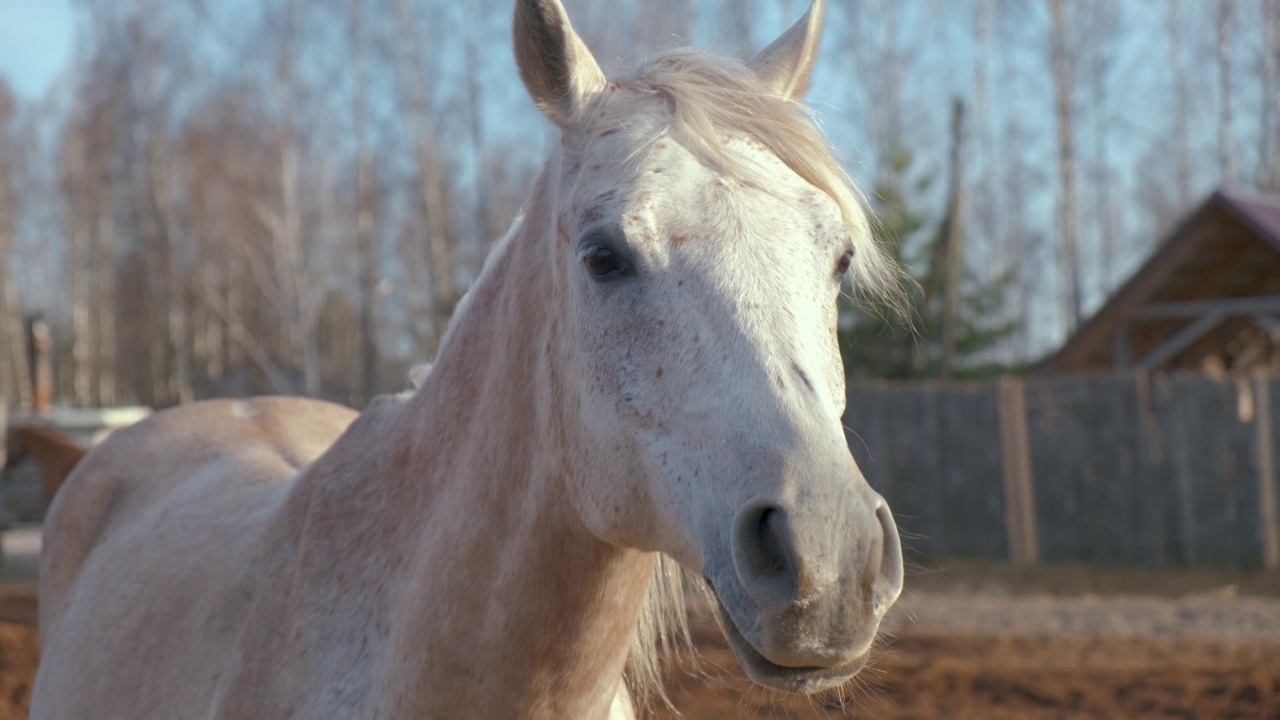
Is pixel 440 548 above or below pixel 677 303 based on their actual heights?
below

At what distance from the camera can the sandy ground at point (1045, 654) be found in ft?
16.6

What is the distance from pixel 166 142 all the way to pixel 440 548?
23.5 metres

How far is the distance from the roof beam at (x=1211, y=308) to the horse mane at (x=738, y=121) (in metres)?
10.5

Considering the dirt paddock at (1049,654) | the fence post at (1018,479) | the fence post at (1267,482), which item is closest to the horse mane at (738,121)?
the dirt paddock at (1049,654)

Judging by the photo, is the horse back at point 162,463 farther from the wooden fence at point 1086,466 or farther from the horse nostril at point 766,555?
the wooden fence at point 1086,466

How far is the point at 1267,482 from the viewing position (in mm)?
8703

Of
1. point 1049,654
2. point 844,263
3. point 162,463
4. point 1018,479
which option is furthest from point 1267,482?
point 162,463

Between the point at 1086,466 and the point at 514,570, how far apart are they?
357 inches

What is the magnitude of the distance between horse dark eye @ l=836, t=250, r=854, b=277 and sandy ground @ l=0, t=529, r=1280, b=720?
1.84 metres

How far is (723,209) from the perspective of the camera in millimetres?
1581

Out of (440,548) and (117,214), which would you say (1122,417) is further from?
(117,214)

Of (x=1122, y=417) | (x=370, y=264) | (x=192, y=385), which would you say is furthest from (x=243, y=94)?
(x=1122, y=417)

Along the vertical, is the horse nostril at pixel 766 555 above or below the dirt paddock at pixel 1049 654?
above

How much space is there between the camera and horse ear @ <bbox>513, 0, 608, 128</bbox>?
1.80 metres
